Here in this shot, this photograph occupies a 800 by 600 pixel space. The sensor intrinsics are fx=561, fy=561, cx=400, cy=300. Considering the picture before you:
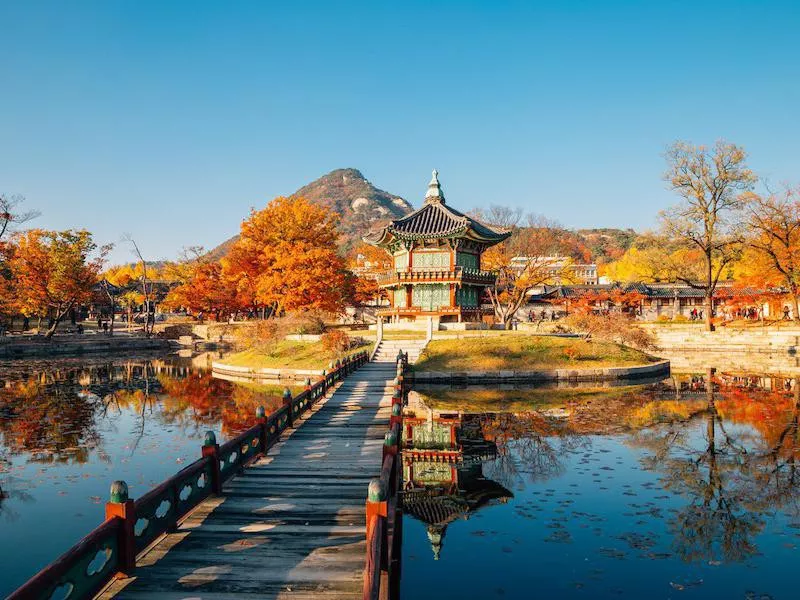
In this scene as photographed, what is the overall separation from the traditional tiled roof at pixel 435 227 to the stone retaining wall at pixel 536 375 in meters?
16.9

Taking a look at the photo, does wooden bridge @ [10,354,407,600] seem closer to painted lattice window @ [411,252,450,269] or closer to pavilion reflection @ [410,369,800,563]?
pavilion reflection @ [410,369,800,563]

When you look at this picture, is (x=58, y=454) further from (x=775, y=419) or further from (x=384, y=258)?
(x=384, y=258)

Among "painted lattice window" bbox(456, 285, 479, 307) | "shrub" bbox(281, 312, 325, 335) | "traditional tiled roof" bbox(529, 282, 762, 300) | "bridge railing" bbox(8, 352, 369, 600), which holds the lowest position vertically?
"bridge railing" bbox(8, 352, 369, 600)

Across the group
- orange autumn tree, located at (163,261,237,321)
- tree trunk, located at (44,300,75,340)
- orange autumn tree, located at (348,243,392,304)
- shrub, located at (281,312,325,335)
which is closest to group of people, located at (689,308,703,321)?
orange autumn tree, located at (348,243,392,304)

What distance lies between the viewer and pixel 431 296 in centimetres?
4706

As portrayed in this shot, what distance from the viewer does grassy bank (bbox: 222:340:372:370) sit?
34.2 metres

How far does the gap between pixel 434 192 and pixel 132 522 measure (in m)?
47.8

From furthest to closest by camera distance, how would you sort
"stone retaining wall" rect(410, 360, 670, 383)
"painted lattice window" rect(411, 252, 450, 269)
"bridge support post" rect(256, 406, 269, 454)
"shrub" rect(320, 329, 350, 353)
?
"painted lattice window" rect(411, 252, 450, 269) → "shrub" rect(320, 329, 350, 353) → "stone retaining wall" rect(410, 360, 670, 383) → "bridge support post" rect(256, 406, 269, 454)

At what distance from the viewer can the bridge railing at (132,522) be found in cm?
586

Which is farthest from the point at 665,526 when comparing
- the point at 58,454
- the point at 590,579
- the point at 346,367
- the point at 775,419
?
the point at 346,367

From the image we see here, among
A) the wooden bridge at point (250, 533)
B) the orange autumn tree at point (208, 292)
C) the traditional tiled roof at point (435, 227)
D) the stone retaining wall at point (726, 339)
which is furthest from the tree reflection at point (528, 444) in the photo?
the orange autumn tree at point (208, 292)

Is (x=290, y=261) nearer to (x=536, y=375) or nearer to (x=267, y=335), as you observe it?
(x=267, y=335)

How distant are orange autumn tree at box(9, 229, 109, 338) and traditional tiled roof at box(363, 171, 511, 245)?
30.5m

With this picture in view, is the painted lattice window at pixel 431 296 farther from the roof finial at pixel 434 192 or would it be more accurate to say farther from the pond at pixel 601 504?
the pond at pixel 601 504
